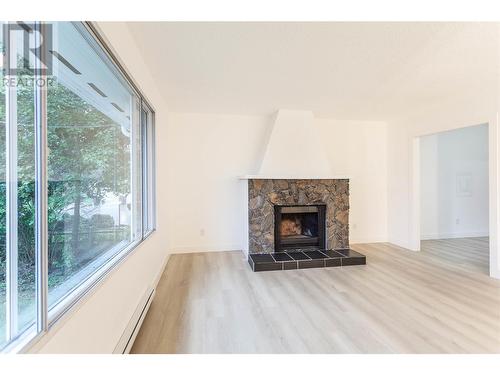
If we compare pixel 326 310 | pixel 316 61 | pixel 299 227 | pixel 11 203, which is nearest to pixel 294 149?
pixel 299 227

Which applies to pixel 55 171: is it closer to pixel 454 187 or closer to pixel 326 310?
pixel 326 310

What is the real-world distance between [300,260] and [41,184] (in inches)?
120

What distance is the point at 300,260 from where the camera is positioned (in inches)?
132

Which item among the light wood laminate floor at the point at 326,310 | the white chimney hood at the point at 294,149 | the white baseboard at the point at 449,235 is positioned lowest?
the light wood laminate floor at the point at 326,310

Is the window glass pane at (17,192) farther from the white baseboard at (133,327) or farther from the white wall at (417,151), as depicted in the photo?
the white wall at (417,151)

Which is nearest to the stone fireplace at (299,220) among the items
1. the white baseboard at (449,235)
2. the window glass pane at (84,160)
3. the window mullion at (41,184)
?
the window glass pane at (84,160)

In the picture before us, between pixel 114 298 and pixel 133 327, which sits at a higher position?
pixel 114 298

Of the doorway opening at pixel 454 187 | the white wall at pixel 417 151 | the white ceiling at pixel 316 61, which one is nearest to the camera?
the white ceiling at pixel 316 61

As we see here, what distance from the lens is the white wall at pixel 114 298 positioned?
1001mm

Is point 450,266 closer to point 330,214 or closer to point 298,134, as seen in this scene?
point 330,214

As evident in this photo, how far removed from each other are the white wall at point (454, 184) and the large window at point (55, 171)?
551 centimetres

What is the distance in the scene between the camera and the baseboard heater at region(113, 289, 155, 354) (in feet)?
4.79


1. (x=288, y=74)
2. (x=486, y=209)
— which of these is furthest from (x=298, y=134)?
(x=486, y=209)

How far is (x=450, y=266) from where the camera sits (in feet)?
10.7
